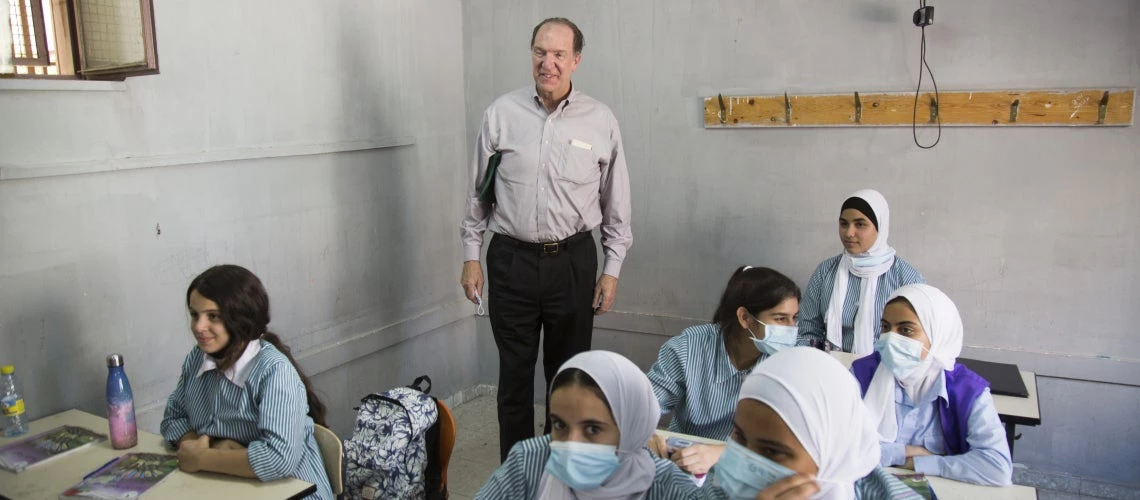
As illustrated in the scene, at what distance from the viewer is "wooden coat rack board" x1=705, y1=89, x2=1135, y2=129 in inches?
128

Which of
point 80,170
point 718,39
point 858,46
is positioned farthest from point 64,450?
point 858,46

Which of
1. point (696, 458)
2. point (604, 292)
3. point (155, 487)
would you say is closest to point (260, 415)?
point (155, 487)

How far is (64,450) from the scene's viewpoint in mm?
2303

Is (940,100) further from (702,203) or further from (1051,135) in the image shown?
(702,203)

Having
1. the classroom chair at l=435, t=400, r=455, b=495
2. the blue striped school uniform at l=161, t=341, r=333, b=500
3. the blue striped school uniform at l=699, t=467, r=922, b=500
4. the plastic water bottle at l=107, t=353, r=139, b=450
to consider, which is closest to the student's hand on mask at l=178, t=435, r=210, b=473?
the blue striped school uniform at l=161, t=341, r=333, b=500

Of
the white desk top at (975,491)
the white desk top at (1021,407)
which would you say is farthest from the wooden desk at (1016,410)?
the white desk top at (975,491)

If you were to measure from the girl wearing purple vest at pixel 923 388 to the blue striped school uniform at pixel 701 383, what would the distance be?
360 mm

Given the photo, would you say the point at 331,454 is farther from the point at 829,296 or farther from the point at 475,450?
the point at 829,296

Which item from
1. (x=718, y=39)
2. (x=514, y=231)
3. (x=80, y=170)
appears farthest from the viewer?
(x=718, y=39)

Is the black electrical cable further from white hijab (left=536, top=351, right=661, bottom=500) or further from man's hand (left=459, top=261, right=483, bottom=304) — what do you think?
white hijab (left=536, top=351, right=661, bottom=500)

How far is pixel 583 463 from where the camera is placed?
1.65 m

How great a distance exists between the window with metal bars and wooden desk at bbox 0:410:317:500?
1148mm

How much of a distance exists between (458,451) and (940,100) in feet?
8.80

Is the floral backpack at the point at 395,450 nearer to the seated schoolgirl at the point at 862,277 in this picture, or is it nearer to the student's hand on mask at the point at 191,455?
the student's hand on mask at the point at 191,455
